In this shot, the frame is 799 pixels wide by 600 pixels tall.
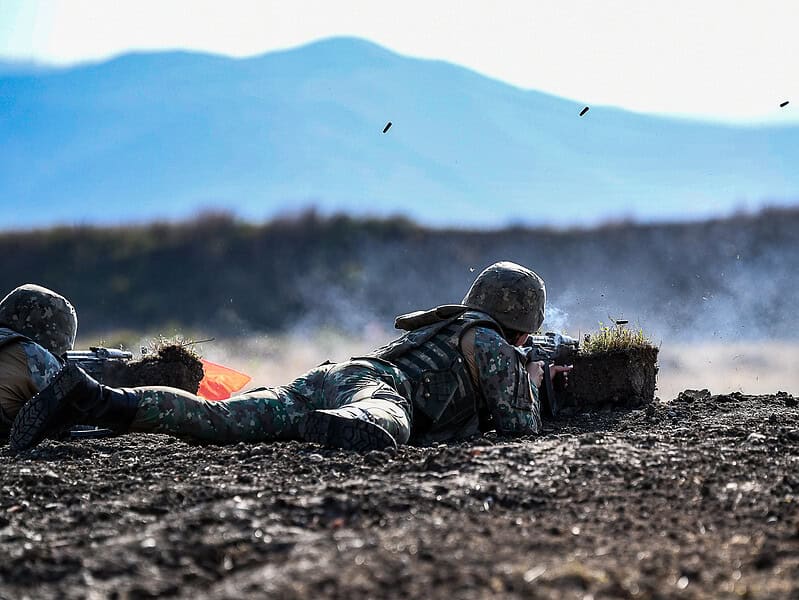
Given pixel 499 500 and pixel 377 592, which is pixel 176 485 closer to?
Result: pixel 499 500

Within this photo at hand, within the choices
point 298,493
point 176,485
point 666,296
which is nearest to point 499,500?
point 298,493

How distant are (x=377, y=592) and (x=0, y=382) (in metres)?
4.69

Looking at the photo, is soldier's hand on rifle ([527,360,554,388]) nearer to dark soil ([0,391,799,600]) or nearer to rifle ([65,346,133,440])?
dark soil ([0,391,799,600])

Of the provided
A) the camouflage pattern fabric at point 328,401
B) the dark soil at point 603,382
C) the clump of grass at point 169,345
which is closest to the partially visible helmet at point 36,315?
the camouflage pattern fabric at point 328,401

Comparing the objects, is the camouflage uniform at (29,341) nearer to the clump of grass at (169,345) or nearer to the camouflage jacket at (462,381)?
the camouflage jacket at (462,381)

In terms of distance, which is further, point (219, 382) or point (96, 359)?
point (219, 382)

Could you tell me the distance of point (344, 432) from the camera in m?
5.05

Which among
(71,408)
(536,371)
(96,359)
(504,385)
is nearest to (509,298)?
(536,371)

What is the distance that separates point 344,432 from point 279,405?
126 cm

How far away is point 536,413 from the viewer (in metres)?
6.48

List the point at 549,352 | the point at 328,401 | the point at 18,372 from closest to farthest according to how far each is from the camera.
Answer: the point at 328,401
the point at 18,372
the point at 549,352

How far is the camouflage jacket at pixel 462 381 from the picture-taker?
247 inches

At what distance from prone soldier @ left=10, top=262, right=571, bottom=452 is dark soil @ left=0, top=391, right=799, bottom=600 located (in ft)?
1.25

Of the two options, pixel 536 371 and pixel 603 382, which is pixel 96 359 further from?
pixel 603 382
